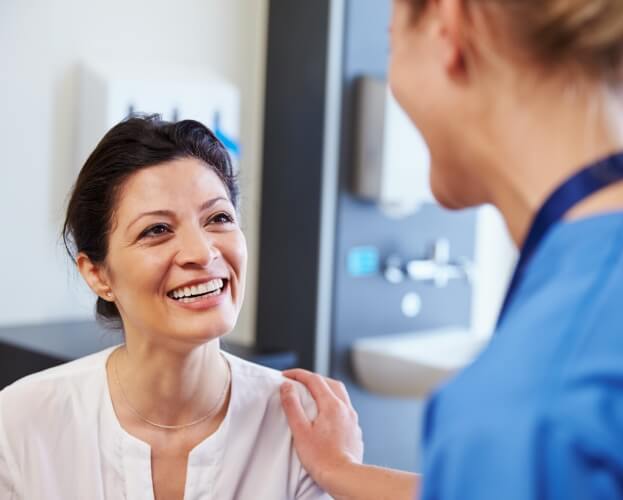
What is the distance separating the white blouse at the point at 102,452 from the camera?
1.42 m

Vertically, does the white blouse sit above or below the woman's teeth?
below

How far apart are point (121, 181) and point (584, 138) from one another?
0.97 meters

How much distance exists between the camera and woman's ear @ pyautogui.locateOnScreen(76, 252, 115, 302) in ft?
5.05

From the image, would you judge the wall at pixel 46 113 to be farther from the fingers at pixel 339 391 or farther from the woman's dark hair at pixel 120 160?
the fingers at pixel 339 391

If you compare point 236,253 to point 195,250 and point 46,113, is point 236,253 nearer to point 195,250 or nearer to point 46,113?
point 195,250

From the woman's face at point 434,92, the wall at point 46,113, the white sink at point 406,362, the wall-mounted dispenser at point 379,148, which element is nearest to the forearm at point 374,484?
the woman's face at point 434,92

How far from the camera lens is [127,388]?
150 centimetres

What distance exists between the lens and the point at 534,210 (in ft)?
2.24

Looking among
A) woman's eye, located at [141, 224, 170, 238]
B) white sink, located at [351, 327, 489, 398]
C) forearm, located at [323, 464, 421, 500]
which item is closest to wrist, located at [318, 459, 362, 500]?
forearm, located at [323, 464, 421, 500]

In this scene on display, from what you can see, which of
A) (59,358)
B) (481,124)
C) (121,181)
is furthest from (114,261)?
(481,124)

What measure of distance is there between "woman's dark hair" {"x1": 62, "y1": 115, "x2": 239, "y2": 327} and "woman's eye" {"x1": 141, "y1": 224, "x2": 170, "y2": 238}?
7 centimetres

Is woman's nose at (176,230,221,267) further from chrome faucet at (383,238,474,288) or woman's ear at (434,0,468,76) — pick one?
chrome faucet at (383,238,474,288)

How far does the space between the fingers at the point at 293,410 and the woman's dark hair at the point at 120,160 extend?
345mm

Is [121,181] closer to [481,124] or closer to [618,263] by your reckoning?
[481,124]
